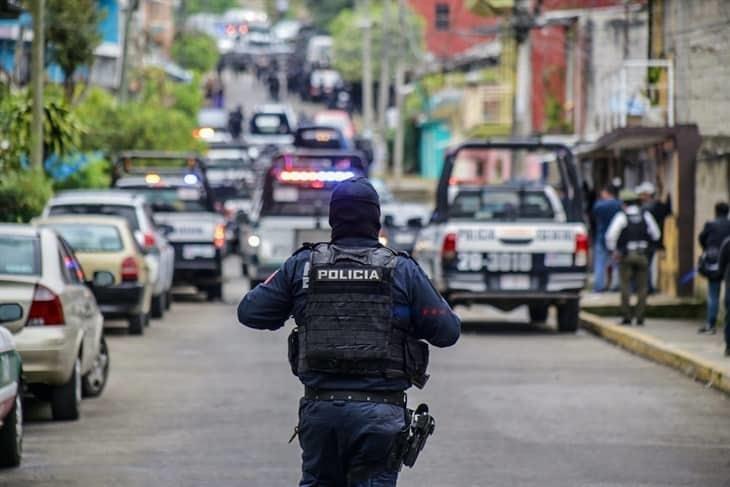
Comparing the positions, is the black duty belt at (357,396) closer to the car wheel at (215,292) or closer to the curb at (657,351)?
the curb at (657,351)

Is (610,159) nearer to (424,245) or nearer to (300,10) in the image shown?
(424,245)

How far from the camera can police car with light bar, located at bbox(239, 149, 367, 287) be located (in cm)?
2791

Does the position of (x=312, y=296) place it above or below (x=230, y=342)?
above

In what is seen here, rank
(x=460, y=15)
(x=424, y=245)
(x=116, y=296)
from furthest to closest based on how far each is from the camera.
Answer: (x=460, y=15) → (x=424, y=245) → (x=116, y=296)

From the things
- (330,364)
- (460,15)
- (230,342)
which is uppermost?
(460,15)

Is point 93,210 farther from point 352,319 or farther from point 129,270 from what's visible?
point 352,319

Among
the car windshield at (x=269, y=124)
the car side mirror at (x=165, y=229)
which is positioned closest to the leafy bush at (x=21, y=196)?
the car side mirror at (x=165, y=229)

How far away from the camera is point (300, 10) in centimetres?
16225

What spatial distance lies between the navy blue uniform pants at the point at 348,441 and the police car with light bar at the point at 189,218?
826 inches

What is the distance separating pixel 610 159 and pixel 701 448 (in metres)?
26.6

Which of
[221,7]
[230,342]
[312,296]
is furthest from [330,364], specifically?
[221,7]

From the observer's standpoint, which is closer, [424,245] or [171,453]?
[171,453]

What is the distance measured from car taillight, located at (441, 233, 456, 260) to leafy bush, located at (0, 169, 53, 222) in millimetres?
6074

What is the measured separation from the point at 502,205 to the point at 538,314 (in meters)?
2.86
